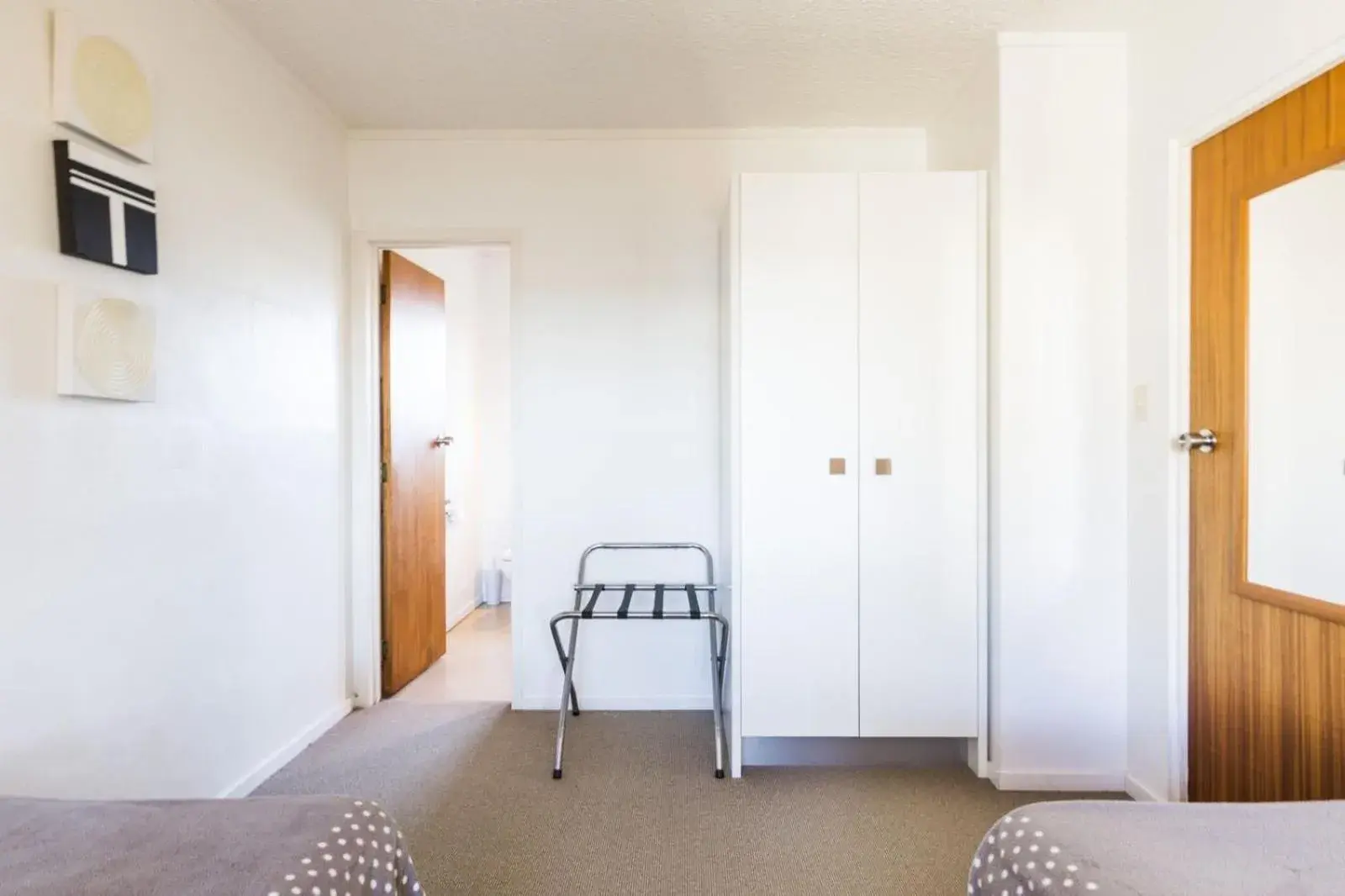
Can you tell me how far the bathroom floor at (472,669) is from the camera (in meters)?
2.96

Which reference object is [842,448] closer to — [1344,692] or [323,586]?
[1344,692]

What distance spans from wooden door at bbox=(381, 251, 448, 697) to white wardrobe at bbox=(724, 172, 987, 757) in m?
1.64

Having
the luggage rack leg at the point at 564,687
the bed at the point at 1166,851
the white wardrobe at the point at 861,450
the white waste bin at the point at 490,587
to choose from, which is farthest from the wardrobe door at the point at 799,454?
the white waste bin at the point at 490,587

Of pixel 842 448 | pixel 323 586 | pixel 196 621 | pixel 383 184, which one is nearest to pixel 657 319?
pixel 842 448

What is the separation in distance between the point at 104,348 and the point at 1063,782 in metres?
2.96

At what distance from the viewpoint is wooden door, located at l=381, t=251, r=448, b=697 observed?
9.55 ft

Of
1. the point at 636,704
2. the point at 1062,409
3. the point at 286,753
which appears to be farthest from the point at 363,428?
the point at 1062,409

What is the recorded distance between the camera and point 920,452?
2180mm

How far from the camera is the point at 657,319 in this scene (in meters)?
2.79

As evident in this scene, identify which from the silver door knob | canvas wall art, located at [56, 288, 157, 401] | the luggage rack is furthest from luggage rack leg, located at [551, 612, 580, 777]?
the silver door knob

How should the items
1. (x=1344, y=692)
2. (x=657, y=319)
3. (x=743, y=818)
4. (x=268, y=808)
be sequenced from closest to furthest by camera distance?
(x=268, y=808), (x=1344, y=692), (x=743, y=818), (x=657, y=319)

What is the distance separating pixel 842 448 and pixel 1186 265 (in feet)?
3.52

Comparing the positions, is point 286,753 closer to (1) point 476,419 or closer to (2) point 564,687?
(2) point 564,687

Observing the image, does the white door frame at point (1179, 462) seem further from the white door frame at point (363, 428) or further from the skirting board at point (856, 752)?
the white door frame at point (363, 428)
